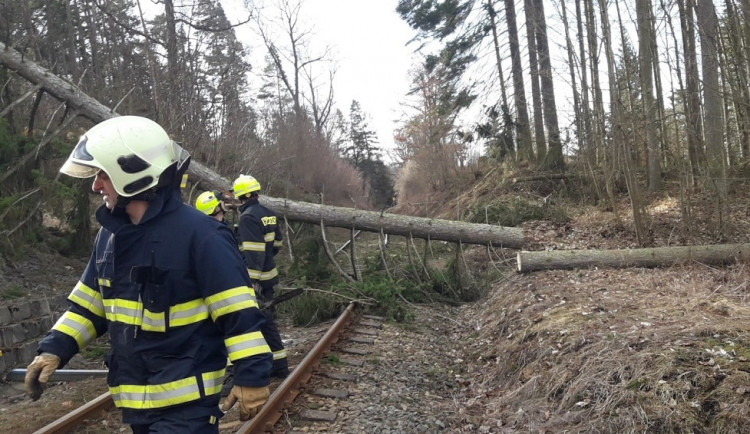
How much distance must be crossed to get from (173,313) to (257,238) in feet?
13.0

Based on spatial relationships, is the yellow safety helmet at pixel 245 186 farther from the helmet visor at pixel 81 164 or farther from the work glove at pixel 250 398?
the work glove at pixel 250 398

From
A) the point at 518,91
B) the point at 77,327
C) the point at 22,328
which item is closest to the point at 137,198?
the point at 77,327

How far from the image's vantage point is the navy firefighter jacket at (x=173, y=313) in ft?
7.38

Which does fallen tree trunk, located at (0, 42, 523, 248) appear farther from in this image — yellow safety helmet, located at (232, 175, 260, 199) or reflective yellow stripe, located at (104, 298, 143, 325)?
reflective yellow stripe, located at (104, 298, 143, 325)

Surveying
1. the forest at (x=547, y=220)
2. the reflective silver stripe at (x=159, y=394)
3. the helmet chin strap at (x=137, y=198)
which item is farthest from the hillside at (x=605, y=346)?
the helmet chin strap at (x=137, y=198)

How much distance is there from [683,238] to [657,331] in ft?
17.8

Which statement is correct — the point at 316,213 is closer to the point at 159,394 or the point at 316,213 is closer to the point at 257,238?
the point at 257,238

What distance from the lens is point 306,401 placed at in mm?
5184

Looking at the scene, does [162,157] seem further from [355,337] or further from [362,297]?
[362,297]

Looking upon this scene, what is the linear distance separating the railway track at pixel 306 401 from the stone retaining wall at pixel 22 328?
2732 millimetres

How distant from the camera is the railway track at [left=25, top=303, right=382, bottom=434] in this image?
4.59m

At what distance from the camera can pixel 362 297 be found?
29.2 feet

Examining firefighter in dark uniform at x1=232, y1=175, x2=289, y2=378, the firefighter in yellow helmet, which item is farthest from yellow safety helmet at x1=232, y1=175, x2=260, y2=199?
the firefighter in yellow helmet

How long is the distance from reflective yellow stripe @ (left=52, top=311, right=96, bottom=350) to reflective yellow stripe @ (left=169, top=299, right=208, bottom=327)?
0.57 m
